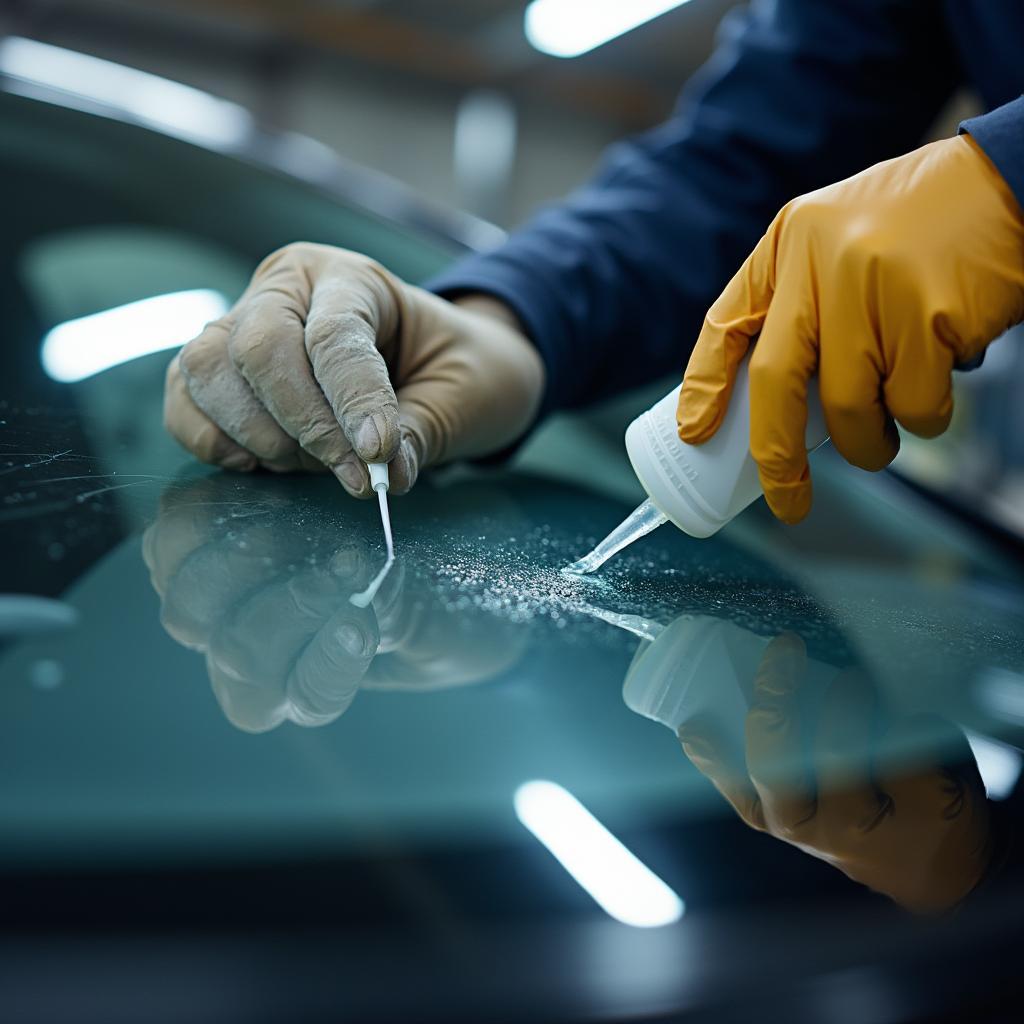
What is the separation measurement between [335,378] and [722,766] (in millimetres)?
435

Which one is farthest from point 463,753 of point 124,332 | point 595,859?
point 124,332

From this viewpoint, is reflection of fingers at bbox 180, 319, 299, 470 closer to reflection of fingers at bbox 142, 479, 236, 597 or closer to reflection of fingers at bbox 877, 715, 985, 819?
reflection of fingers at bbox 142, 479, 236, 597

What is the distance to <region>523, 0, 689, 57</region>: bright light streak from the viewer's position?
21.7ft

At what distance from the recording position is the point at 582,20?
22.9 ft

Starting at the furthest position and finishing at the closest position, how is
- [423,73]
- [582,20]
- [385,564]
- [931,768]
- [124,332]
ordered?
[423,73] < [582,20] < [124,332] < [385,564] < [931,768]

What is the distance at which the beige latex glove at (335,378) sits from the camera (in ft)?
2.42

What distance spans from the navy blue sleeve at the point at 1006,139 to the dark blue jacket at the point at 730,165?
55 centimetres

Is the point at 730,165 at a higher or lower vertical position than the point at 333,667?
higher

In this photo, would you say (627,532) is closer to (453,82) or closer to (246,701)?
(246,701)

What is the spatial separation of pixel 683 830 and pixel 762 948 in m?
0.06

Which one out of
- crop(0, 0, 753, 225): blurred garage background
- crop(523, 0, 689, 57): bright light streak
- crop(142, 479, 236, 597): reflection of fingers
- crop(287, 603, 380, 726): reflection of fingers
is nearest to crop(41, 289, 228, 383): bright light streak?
crop(142, 479, 236, 597): reflection of fingers

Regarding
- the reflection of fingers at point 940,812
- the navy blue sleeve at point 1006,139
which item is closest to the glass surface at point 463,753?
the reflection of fingers at point 940,812

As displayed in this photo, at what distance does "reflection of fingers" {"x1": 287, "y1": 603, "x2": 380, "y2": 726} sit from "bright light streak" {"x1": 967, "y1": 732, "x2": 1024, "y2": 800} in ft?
1.03

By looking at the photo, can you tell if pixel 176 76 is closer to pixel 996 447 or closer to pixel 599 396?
pixel 996 447
